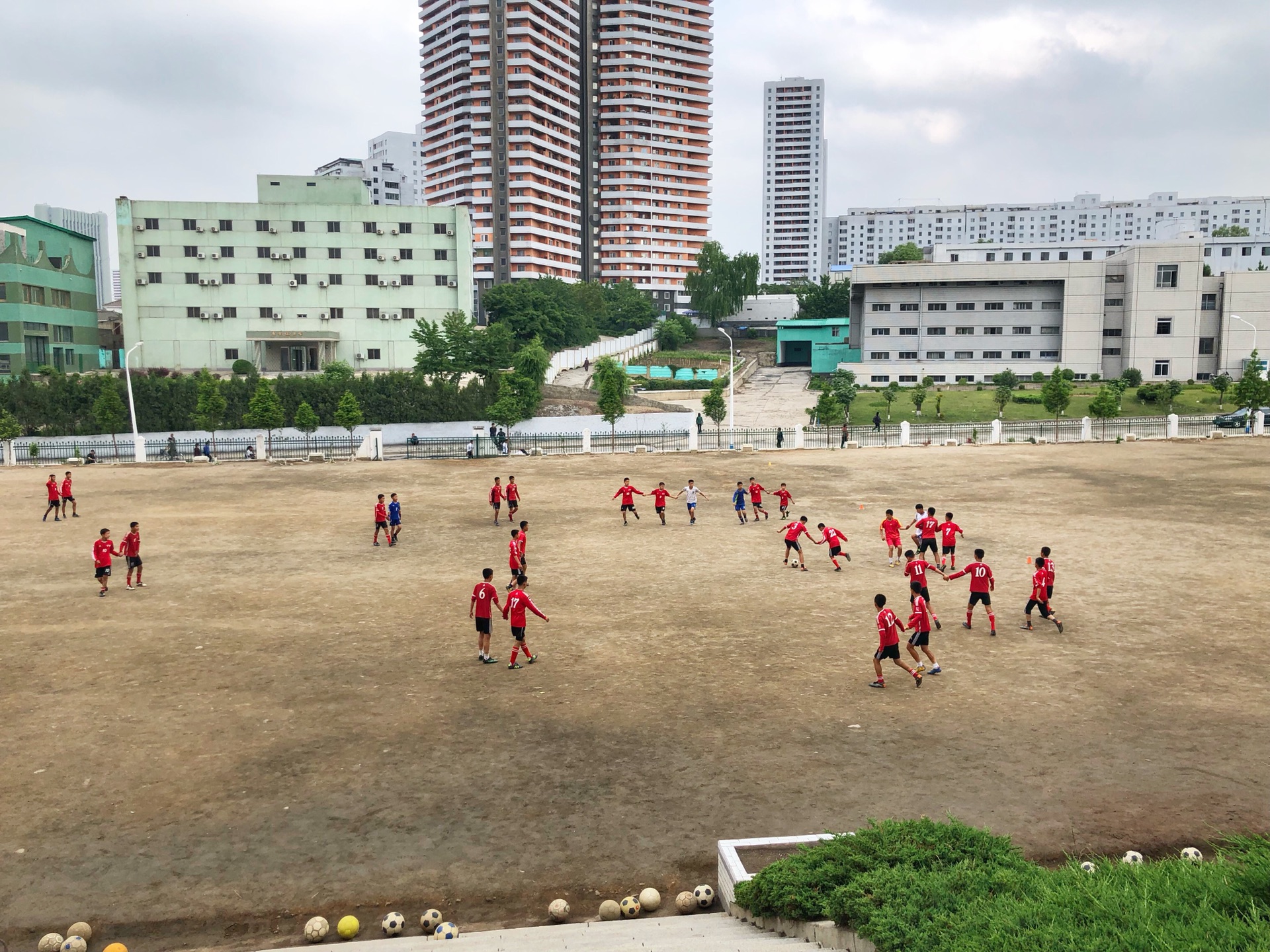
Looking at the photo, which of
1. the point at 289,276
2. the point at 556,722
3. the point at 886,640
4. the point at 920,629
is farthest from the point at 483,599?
the point at 289,276

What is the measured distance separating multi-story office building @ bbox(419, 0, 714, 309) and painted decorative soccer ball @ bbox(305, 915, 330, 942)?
12236 centimetres

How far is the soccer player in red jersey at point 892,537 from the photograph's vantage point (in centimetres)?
2100

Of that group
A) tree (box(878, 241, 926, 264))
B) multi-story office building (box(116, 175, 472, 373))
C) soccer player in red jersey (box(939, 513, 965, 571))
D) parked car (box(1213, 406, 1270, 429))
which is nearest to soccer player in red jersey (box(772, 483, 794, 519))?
soccer player in red jersey (box(939, 513, 965, 571))

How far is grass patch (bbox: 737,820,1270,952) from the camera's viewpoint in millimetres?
5539

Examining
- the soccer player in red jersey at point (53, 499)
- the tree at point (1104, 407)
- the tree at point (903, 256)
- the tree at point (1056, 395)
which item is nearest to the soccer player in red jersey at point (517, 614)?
the soccer player in red jersey at point (53, 499)

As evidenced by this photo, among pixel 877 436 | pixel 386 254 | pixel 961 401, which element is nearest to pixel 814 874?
pixel 877 436

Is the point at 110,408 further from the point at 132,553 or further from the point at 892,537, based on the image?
Answer: the point at 892,537

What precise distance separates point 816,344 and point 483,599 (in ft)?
287

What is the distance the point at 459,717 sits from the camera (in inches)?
484

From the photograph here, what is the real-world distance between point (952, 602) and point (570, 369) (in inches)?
2789

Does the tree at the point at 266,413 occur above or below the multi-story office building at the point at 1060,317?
below

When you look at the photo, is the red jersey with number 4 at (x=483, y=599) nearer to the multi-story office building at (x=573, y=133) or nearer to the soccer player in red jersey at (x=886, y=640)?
the soccer player in red jersey at (x=886, y=640)

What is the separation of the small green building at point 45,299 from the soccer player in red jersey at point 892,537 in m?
69.8

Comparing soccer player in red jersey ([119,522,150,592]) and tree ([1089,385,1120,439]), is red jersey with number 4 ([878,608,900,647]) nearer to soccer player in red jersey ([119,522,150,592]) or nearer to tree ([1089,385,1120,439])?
soccer player in red jersey ([119,522,150,592])
